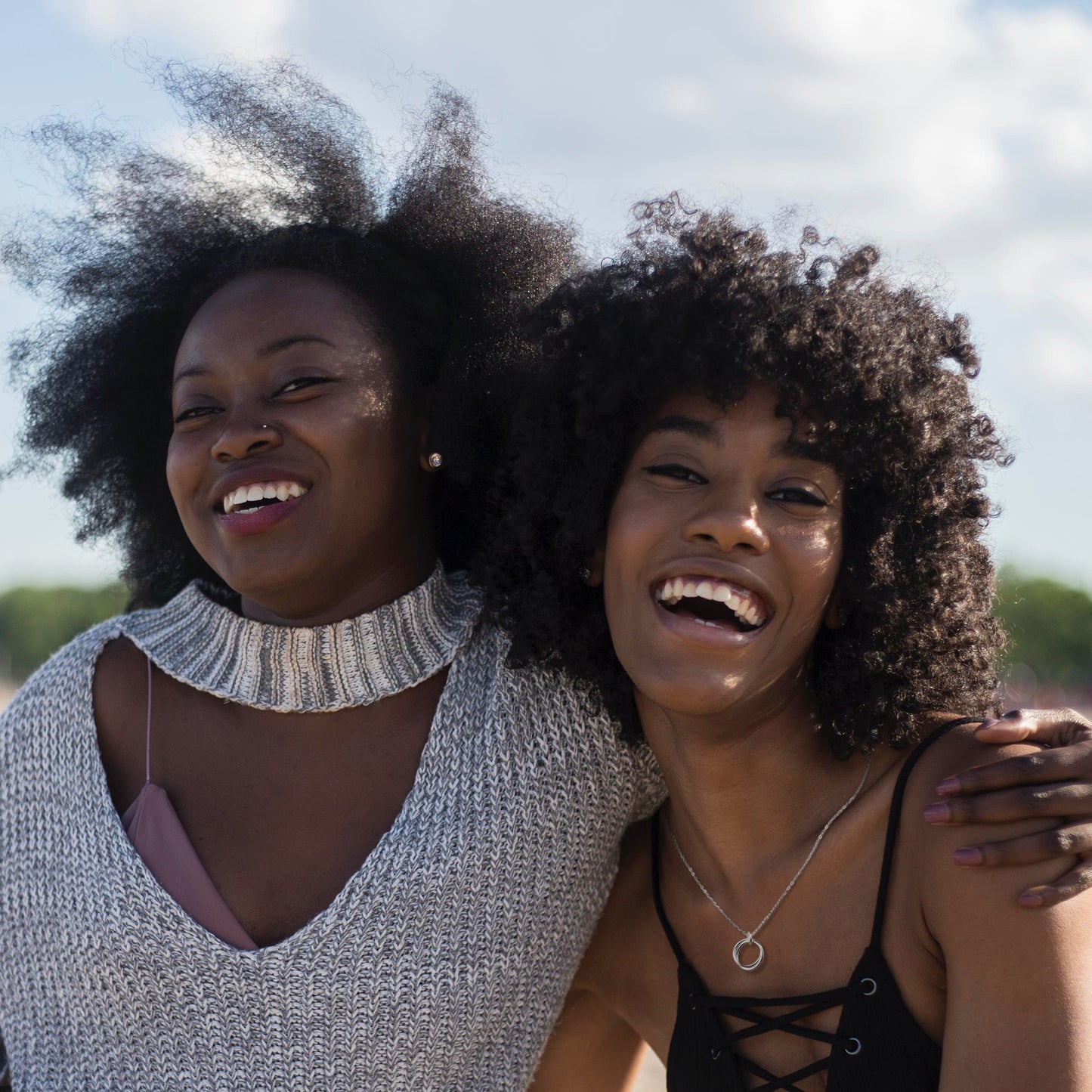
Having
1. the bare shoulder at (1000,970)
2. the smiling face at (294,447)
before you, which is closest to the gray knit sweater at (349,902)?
the smiling face at (294,447)

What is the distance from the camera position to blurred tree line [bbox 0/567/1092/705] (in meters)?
34.7

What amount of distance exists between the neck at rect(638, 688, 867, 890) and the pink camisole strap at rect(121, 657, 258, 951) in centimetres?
105

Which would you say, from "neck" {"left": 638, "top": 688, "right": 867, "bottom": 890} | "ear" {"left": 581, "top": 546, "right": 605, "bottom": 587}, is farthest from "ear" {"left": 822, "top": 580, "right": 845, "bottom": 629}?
"ear" {"left": 581, "top": 546, "right": 605, "bottom": 587}

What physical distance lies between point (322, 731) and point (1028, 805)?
5.22 ft

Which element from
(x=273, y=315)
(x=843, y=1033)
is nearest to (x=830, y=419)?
(x=843, y=1033)

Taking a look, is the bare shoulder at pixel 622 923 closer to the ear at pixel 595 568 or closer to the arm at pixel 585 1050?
the arm at pixel 585 1050

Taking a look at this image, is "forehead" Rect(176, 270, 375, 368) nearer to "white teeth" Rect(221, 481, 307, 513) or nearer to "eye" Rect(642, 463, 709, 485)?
"white teeth" Rect(221, 481, 307, 513)

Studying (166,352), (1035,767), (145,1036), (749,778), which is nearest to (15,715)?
(145,1036)

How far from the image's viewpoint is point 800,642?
9.29ft

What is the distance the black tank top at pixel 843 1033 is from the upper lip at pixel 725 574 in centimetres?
47

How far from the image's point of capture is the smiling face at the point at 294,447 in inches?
123

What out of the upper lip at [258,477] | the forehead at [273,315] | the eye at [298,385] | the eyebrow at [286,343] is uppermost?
the forehead at [273,315]

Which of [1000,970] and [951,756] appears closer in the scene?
[1000,970]

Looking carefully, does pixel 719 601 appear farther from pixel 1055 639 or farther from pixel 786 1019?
pixel 1055 639
